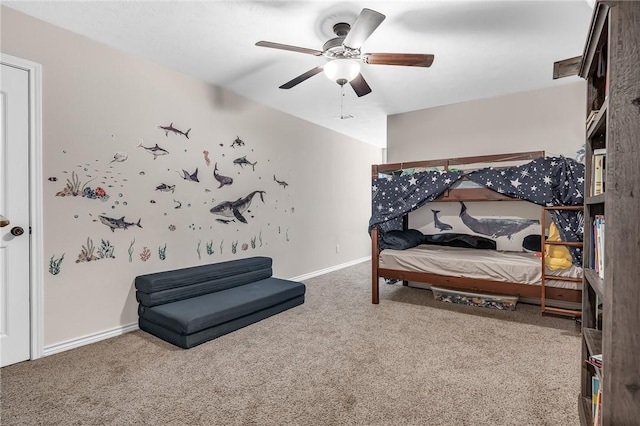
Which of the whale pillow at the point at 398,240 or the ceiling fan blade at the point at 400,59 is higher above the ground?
the ceiling fan blade at the point at 400,59

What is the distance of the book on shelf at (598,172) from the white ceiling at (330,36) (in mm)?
1249

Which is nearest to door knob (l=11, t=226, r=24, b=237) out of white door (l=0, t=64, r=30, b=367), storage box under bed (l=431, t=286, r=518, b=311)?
white door (l=0, t=64, r=30, b=367)

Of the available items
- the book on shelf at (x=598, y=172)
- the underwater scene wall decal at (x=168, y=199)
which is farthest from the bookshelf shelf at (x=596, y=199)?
the underwater scene wall decal at (x=168, y=199)

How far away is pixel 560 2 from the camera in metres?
2.13

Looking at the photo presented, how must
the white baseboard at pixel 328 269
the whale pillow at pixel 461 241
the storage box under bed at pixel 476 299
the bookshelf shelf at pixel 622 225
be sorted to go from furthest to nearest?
the white baseboard at pixel 328 269 → the whale pillow at pixel 461 241 → the storage box under bed at pixel 476 299 → the bookshelf shelf at pixel 622 225

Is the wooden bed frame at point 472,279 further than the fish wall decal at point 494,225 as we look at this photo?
No

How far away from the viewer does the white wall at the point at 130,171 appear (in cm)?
244

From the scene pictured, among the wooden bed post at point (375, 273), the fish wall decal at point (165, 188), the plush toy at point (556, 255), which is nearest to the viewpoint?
the plush toy at point (556, 255)

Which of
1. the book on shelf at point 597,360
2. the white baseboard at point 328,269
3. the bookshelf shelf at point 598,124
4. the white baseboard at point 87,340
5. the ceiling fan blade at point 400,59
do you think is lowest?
the white baseboard at point 87,340

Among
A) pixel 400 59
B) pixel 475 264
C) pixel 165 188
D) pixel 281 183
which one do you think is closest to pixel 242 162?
pixel 281 183

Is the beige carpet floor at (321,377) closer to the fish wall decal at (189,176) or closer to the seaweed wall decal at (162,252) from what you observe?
the seaweed wall decal at (162,252)

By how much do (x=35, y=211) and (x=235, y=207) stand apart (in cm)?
182

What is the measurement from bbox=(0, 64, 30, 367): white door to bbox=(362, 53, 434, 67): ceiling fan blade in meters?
2.39

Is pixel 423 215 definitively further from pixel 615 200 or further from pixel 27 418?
pixel 27 418
